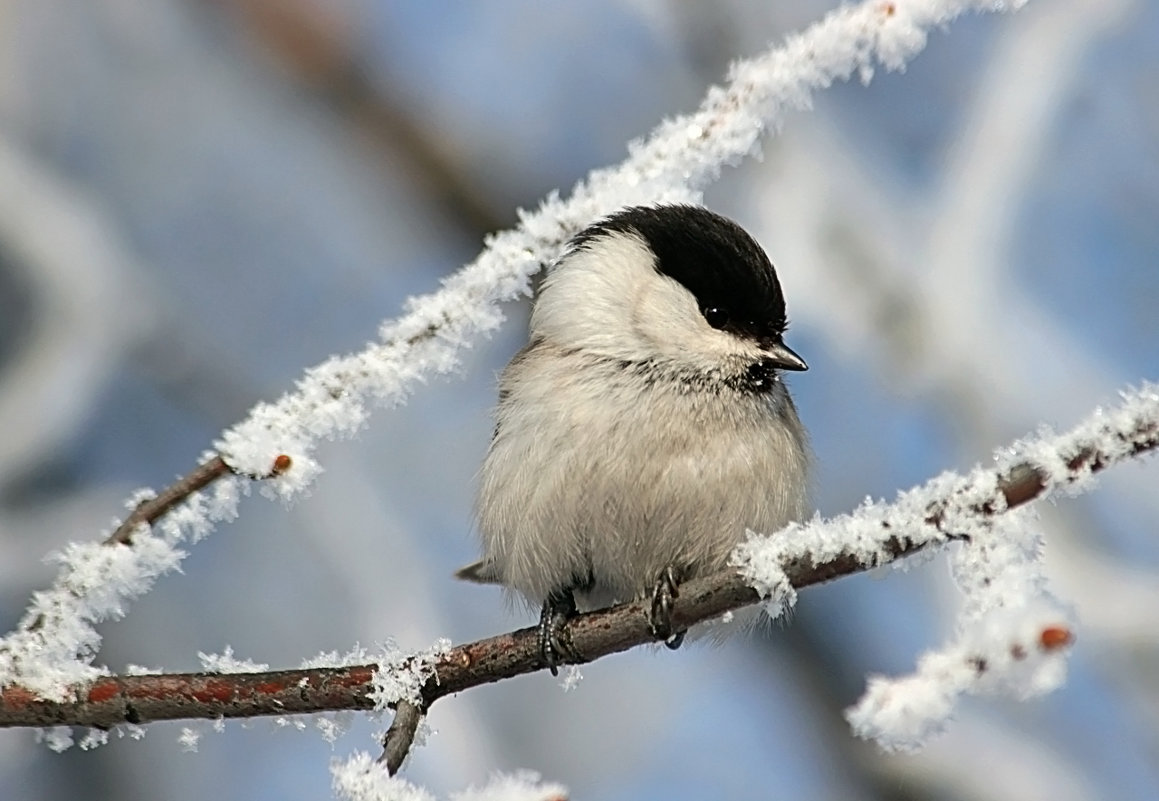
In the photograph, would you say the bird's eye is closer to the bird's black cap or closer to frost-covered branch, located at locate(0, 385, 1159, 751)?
the bird's black cap

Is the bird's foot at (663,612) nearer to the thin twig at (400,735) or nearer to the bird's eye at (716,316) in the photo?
the thin twig at (400,735)

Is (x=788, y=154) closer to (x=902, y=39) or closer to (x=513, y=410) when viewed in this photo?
(x=513, y=410)

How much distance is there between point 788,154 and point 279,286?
1772mm

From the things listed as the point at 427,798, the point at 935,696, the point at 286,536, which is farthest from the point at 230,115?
the point at 935,696

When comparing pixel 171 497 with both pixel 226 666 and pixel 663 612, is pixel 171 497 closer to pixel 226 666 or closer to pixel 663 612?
pixel 226 666

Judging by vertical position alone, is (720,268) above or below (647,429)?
above

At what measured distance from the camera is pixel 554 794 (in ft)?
3.44

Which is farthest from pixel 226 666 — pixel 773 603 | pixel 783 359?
pixel 783 359

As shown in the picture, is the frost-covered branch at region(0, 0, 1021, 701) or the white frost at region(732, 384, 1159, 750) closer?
the white frost at region(732, 384, 1159, 750)

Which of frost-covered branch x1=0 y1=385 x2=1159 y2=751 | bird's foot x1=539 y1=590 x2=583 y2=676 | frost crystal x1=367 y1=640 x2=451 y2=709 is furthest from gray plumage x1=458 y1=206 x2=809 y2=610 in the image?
frost crystal x1=367 y1=640 x2=451 y2=709

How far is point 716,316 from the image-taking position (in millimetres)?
2064

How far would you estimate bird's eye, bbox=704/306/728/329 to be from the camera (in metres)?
2.06

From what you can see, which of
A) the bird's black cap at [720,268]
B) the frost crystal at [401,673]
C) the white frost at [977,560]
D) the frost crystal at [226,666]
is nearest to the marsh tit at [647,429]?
the bird's black cap at [720,268]

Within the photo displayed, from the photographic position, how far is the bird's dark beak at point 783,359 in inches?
78.1
